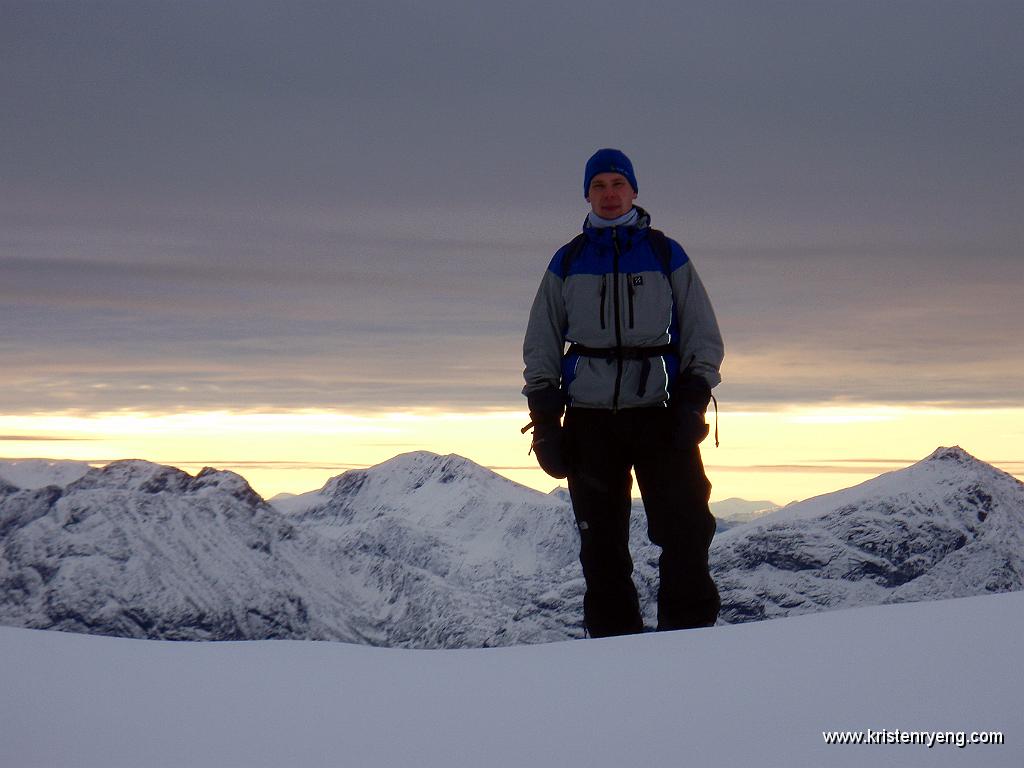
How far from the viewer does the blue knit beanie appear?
8508mm

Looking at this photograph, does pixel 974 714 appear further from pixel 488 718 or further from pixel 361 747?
pixel 361 747

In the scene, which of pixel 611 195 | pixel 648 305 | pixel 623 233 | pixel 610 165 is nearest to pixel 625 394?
pixel 648 305

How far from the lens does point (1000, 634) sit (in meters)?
6.35

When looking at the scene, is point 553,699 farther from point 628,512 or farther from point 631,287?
point 631,287

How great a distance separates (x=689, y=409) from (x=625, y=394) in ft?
1.60

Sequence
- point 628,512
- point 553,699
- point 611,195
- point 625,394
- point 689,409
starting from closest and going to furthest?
point 553,699, point 689,409, point 625,394, point 628,512, point 611,195

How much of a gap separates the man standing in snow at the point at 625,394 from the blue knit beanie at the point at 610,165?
11 millimetres

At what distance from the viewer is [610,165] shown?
27.9 feet

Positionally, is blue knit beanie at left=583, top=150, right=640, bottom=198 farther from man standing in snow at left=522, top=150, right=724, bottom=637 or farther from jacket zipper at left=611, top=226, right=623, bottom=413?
jacket zipper at left=611, top=226, right=623, bottom=413

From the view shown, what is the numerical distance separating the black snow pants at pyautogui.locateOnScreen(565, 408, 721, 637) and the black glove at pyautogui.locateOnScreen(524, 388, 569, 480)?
0.32ft

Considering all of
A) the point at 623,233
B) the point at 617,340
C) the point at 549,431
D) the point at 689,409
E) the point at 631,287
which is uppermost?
the point at 623,233

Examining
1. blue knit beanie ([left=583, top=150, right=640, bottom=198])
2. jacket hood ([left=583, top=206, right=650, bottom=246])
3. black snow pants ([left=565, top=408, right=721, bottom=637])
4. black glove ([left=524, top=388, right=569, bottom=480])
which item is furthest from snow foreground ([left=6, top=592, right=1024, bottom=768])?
blue knit beanie ([left=583, top=150, right=640, bottom=198])

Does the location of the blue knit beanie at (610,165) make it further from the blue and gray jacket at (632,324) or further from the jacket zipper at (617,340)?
the jacket zipper at (617,340)

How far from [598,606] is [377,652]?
7.08ft
